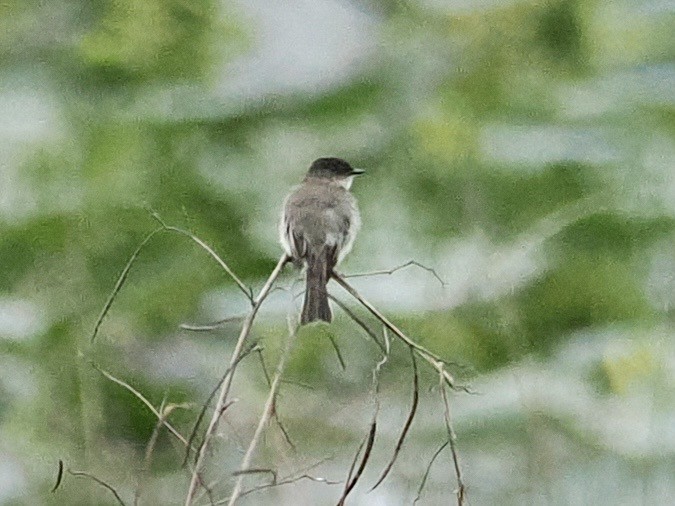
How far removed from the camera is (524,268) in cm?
125

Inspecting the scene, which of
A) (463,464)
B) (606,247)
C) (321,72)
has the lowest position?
(463,464)

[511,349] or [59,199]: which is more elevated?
[59,199]

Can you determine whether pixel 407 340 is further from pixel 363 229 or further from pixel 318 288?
pixel 363 229

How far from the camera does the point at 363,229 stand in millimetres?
1272

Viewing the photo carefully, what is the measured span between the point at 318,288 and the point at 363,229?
350 millimetres

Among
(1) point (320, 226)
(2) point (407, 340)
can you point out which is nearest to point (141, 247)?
(1) point (320, 226)

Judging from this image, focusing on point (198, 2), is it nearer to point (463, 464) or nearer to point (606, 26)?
point (606, 26)

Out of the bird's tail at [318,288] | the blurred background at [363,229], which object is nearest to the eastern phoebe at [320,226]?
the bird's tail at [318,288]

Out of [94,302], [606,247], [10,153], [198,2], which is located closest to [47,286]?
[94,302]

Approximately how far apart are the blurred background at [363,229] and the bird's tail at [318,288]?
0.70ft

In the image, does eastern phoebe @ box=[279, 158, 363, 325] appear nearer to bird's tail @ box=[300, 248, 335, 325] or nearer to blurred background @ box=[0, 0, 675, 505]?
bird's tail @ box=[300, 248, 335, 325]

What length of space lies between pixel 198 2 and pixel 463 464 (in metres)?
0.58

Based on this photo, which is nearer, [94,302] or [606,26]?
[94,302]

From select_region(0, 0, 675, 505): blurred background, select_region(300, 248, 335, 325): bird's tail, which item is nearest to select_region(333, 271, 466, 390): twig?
select_region(300, 248, 335, 325): bird's tail
